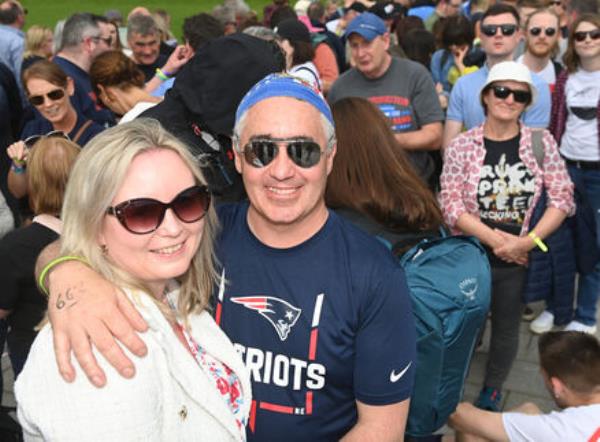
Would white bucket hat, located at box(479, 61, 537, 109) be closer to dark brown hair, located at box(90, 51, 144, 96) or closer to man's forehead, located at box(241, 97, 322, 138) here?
man's forehead, located at box(241, 97, 322, 138)

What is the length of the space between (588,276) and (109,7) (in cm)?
3152

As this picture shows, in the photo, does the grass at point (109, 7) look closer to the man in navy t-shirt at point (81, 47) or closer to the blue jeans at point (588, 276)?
the man in navy t-shirt at point (81, 47)

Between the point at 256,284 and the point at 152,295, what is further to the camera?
the point at 256,284

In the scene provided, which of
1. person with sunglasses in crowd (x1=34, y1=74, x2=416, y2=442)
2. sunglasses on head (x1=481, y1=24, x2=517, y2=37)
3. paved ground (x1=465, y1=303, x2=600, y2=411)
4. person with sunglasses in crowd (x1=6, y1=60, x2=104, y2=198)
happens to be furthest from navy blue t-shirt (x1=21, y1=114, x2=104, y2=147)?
paved ground (x1=465, y1=303, x2=600, y2=411)

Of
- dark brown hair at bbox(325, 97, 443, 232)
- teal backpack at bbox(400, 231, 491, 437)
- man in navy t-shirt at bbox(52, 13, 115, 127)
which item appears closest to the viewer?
teal backpack at bbox(400, 231, 491, 437)

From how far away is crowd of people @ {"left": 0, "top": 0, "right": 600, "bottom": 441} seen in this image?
169 centimetres

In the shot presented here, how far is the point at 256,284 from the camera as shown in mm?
2072

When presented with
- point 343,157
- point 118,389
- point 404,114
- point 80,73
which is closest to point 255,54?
point 343,157

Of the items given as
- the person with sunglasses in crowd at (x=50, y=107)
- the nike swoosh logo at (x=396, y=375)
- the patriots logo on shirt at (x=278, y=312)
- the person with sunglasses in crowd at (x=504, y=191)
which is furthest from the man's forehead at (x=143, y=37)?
the nike swoosh logo at (x=396, y=375)

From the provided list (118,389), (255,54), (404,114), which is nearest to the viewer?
(118,389)

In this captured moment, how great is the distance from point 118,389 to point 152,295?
15.7 inches

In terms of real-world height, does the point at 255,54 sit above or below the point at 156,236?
above

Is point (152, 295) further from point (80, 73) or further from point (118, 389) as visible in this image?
point (80, 73)

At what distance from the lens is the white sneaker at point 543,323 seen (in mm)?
5059
